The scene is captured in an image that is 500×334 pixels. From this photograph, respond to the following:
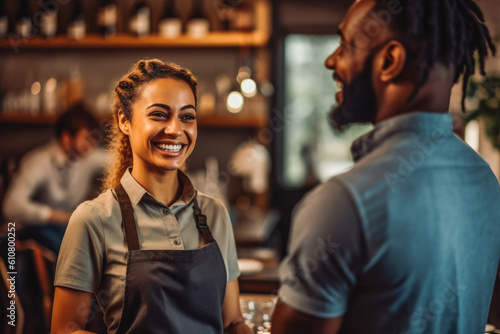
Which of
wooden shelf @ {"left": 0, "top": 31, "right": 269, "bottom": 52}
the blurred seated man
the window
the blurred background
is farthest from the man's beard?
the window

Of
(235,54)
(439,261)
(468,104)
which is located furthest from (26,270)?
(235,54)

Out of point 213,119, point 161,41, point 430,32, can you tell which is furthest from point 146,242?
point 161,41

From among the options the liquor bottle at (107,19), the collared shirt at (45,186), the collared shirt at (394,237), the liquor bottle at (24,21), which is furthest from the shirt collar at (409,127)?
the liquor bottle at (24,21)

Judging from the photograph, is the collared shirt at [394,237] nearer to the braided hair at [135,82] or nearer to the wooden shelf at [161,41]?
the braided hair at [135,82]

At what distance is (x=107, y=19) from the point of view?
13.5 ft

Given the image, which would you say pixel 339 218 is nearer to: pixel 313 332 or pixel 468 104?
pixel 313 332

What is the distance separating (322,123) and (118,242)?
3.73 m

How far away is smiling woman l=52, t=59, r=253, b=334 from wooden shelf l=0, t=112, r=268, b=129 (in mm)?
2888

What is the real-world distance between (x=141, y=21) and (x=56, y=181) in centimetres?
153

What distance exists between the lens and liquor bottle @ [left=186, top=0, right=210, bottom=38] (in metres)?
4.01

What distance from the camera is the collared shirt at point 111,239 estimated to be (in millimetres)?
1009

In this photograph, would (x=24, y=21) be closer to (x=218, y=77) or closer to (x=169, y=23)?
(x=169, y=23)

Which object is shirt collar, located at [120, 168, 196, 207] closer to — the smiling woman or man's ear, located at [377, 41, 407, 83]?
the smiling woman

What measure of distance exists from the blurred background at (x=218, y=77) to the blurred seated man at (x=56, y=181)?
824 mm
